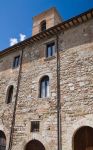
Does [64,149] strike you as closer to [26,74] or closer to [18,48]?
[26,74]

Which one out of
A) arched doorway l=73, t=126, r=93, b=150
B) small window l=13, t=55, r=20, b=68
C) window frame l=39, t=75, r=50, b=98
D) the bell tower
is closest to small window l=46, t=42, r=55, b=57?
window frame l=39, t=75, r=50, b=98

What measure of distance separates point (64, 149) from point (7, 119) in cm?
390

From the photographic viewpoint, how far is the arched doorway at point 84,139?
22.3ft

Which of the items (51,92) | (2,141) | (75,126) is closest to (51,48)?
(51,92)

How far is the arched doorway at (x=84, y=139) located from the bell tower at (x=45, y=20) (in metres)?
9.69

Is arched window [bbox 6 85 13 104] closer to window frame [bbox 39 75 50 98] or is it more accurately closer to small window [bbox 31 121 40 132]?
window frame [bbox 39 75 50 98]

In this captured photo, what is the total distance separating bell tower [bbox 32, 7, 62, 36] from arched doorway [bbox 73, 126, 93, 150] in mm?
9691

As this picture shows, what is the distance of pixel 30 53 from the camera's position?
415 inches

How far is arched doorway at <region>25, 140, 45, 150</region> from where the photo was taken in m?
7.81

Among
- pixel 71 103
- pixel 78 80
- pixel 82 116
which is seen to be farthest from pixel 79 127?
pixel 78 80

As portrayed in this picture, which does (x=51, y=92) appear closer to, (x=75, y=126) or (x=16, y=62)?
(x=75, y=126)

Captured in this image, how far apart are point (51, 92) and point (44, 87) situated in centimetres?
73

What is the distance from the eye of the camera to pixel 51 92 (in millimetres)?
8406

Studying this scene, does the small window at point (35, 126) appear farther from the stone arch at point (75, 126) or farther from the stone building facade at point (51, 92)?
the stone arch at point (75, 126)
